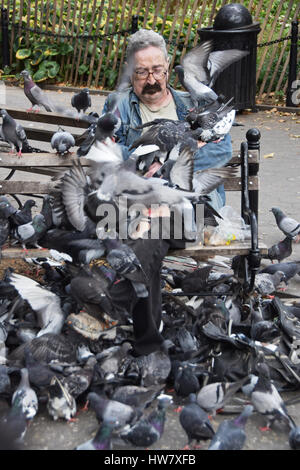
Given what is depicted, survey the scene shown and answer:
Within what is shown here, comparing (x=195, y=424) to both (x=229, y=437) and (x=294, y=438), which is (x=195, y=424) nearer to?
(x=229, y=437)

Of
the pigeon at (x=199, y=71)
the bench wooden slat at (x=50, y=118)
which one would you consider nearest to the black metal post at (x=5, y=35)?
the bench wooden slat at (x=50, y=118)

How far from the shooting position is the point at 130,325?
368 centimetres

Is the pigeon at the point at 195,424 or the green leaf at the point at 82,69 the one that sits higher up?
the green leaf at the point at 82,69

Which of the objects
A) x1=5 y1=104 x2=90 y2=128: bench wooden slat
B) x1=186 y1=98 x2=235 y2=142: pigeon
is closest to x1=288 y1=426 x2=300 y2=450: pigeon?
x1=186 y1=98 x2=235 y2=142: pigeon

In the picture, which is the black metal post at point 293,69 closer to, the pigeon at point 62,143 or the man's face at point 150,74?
the man's face at point 150,74

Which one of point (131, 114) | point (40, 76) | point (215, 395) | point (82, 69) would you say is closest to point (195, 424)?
point (215, 395)

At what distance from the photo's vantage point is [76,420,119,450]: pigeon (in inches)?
111

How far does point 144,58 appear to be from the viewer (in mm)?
4223

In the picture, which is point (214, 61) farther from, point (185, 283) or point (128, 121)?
point (185, 283)

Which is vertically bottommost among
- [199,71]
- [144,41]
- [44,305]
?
[44,305]

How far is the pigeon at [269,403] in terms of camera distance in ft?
9.82

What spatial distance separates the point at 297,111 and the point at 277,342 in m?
7.51

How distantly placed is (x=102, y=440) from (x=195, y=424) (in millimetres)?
409
